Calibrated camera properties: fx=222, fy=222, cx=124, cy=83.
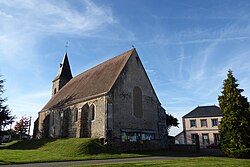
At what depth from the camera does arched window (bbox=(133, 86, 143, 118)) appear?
24.5 meters

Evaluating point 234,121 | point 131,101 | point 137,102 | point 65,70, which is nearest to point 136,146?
point 131,101

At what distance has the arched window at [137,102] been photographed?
24516mm

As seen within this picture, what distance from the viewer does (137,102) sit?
25.0 metres

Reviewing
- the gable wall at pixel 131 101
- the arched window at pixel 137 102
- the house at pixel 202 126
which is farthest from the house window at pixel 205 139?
the arched window at pixel 137 102

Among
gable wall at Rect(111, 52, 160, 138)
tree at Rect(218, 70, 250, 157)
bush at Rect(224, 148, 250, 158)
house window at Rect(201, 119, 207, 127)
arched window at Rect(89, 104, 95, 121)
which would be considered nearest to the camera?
bush at Rect(224, 148, 250, 158)

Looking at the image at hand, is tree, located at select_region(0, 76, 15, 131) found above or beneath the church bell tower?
beneath

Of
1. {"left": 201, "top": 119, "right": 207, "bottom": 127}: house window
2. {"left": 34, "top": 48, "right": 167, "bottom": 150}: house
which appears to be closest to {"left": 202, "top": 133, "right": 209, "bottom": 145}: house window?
{"left": 201, "top": 119, "right": 207, "bottom": 127}: house window

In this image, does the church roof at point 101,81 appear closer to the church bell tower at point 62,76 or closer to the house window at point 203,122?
the church bell tower at point 62,76

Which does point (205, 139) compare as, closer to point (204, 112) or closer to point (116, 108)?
point (204, 112)

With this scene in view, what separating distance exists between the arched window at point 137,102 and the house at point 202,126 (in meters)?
18.8

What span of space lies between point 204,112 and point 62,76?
26.8 meters

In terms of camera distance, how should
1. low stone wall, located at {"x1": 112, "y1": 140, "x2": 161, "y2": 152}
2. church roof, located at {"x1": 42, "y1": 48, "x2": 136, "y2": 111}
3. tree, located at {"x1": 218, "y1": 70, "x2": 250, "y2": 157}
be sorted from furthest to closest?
church roof, located at {"x1": 42, "y1": 48, "x2": 136, "y2": 111}, low stone wall, located at {"x1": 112, "y1": 140, "x2": 161, "y2": 152}, tree, located at {"x1": 218, "y1": 70, "x2": 250, "y2": 157}

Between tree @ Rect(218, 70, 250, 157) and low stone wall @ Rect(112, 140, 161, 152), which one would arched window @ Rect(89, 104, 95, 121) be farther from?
tree @ Rect(218, 70, 250, 157)

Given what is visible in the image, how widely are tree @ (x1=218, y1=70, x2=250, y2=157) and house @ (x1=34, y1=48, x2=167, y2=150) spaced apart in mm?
9509
